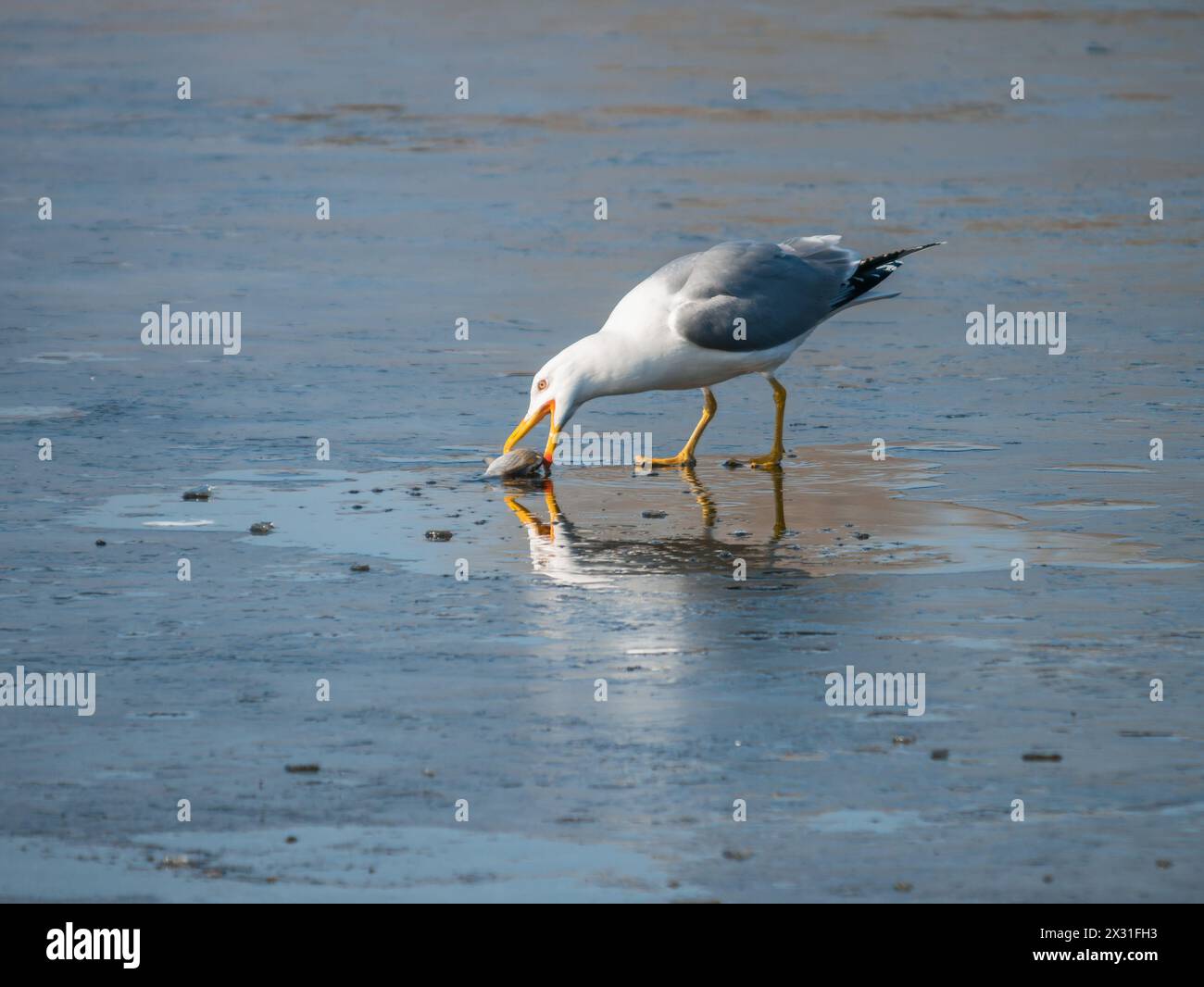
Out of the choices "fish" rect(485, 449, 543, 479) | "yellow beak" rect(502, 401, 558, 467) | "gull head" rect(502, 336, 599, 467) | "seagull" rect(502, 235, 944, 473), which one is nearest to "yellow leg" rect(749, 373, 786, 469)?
"seagull" rect(502, 235, 944, 473)

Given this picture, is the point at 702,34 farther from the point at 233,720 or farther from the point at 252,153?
the point at 233,720

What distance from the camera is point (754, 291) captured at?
11484 millimetres

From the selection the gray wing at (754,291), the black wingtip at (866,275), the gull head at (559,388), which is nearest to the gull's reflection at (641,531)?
the gull head at (559,388)

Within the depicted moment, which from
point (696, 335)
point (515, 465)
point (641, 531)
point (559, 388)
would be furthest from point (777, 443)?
point (641, 531)

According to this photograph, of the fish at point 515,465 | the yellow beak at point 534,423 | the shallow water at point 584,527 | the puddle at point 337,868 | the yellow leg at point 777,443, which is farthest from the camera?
the yellow leg at point 777,443

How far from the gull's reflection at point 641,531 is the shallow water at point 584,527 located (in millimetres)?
43

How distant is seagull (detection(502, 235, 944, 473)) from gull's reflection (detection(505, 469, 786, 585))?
46 cm

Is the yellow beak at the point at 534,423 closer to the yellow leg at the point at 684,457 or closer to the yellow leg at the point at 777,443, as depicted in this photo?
the yellow leg at the point at 684,457

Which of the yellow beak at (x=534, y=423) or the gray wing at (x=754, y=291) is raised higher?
the gray wing at (x=754, y=291)

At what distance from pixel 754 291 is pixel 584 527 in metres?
2.18

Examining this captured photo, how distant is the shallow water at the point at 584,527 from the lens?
6.17 m

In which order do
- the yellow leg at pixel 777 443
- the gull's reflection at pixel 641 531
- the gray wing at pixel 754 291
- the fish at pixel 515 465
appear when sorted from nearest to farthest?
the gull's reflection at pixel 641 531
the fish at pixel 515 465
the gray wing at pixel 754 291
the yellow leg at pixel 777 443

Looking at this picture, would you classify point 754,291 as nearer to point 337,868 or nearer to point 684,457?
point 684,457

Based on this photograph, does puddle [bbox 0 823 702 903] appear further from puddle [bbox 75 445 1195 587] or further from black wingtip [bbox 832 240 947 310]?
black wingtip [bbox 832 240 947 310]
